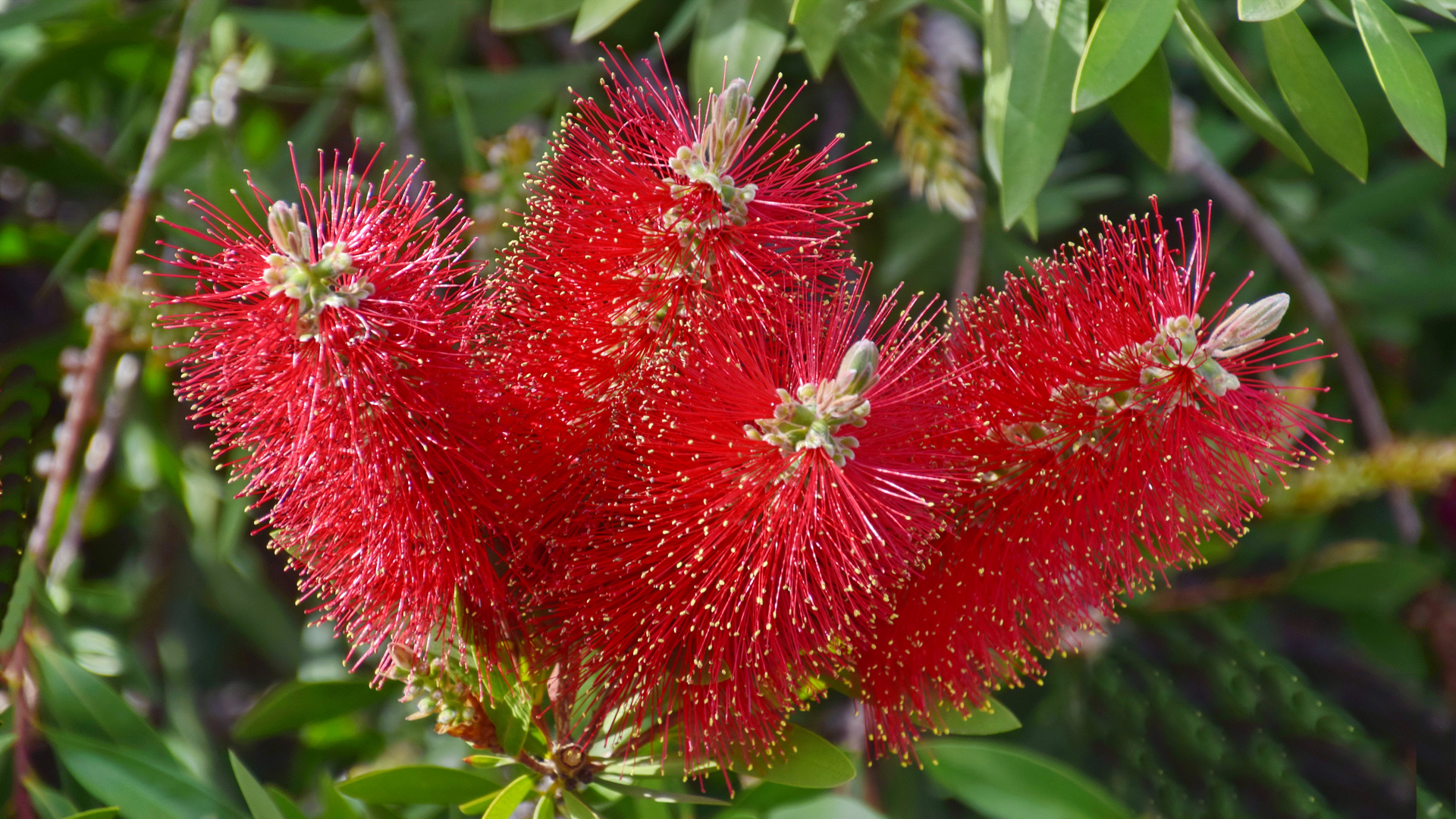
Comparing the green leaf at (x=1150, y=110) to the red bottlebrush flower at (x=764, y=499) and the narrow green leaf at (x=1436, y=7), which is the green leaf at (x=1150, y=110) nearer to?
the narrow green leaf at (x=1436, y=7)

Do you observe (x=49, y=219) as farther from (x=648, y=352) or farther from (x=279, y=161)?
(x=648, y=352)

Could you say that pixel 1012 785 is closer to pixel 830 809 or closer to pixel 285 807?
pixel 830 809

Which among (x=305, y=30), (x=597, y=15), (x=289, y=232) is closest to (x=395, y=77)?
(x=305, y=30)

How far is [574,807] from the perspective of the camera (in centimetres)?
71

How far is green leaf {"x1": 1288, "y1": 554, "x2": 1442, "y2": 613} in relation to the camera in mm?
1376

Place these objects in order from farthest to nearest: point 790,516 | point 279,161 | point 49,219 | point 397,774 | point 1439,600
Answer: point 49,219, point 1439,600, point 279,161, point 397,774, point 790,516

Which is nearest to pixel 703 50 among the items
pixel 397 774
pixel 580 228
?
pixel 580 228

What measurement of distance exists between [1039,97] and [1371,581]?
A: 3.60ft

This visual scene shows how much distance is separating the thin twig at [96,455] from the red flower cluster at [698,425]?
603mm

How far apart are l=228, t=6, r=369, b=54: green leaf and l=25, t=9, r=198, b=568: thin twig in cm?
10

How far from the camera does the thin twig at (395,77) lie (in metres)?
1.14

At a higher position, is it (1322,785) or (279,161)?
(279,161)

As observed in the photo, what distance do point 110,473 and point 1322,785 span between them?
1.86 m

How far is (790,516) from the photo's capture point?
61 cm
